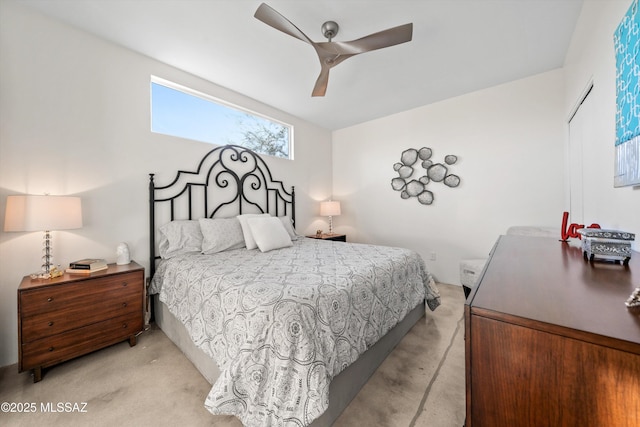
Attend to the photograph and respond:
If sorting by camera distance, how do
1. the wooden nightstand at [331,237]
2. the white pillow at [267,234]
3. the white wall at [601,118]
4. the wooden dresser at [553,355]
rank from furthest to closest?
1. the wooden nightstand at [331,237]
2. the white pillow at [267,234]
3. the white wall at [601,118]
4. the wooden dresser at [553,355]

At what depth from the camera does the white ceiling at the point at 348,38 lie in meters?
1.89

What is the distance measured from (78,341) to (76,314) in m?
0.20

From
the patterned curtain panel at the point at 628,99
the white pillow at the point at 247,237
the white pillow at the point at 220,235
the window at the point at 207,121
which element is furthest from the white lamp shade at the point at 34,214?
the patterned curtain panel at the point at 628,99

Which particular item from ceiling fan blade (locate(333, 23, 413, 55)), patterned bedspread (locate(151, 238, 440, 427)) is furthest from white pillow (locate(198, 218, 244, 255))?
ceiling fan blade (locate(333, 23, 413, 55))

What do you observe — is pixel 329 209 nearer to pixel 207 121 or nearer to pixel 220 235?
pixel 220 235

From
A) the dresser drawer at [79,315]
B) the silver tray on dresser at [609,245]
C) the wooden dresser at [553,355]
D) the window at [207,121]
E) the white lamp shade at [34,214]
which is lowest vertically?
the dresser drawer at [79,315]

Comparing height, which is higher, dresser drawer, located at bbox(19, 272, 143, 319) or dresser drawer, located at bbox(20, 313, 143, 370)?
dresser drawer, located at bbox(19, 272, 143, 319)

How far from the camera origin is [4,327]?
6.07ft

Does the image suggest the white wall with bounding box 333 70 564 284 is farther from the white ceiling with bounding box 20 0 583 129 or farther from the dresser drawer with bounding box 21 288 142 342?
the dresser drawer with bounding box 21 288 142 342

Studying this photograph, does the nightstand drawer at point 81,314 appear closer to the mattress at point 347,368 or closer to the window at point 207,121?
the mattress at point 347,368

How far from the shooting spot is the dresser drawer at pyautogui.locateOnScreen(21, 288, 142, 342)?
5.36 ft

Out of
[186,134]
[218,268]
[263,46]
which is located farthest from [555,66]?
[186,134]

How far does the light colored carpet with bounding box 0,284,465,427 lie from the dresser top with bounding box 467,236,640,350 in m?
1.04

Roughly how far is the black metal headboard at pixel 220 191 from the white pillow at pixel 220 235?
1.00 feet
